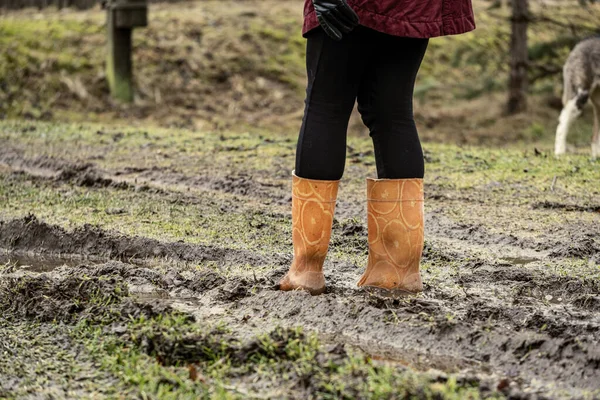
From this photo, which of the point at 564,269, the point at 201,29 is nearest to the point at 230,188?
the point at 564,269

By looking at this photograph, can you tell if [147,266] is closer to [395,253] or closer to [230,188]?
[395,253]

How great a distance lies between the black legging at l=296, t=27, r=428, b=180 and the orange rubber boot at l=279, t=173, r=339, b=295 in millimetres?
60

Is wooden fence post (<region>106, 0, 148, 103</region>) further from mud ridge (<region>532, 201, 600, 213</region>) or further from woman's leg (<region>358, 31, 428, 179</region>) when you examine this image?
woman's leg (<region>358, 31, 428, 179</region>)

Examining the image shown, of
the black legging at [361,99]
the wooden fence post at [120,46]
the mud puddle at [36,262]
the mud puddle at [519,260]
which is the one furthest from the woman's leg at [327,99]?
the wooden fence post at [120,46]

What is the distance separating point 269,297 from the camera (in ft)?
11.8

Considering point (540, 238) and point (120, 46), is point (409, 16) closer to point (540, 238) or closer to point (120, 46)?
point (540, 238)

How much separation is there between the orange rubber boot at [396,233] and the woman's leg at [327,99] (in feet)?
0.81

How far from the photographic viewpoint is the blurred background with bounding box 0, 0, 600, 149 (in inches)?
525

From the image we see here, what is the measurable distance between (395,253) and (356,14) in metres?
1.11

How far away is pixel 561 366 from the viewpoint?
9.18ft

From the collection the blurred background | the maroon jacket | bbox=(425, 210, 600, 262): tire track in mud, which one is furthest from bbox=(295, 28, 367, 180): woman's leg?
the blurred background

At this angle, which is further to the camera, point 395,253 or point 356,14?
point 395,253

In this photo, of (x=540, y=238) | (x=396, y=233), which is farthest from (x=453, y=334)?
(x=540, y=238)

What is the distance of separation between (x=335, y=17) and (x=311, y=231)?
0.98 m
